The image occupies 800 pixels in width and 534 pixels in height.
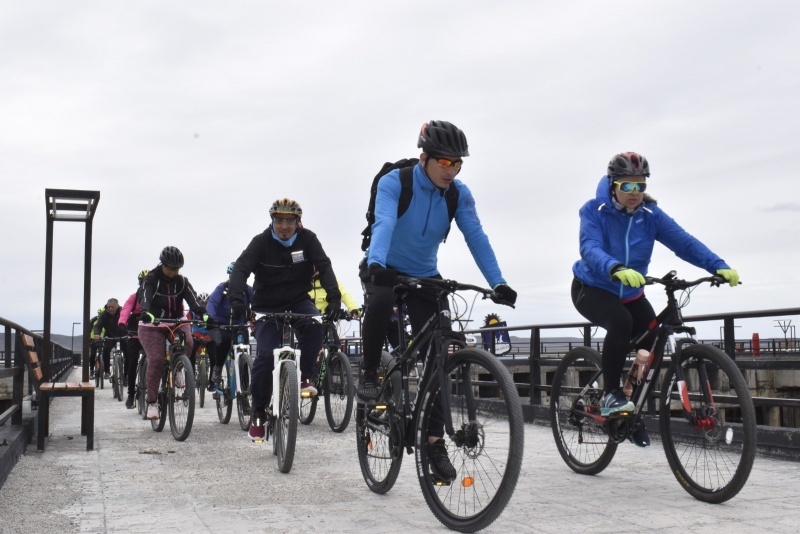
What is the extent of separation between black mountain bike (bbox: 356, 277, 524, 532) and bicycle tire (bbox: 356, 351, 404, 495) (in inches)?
0.5

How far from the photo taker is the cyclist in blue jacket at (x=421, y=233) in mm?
5289

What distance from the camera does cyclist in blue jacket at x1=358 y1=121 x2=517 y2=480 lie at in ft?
17.4

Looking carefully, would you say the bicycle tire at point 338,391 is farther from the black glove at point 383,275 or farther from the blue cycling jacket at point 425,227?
the black glove at point 383,275

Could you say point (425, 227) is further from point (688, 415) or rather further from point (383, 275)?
point (688, 415)

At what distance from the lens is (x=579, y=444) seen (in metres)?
6.64

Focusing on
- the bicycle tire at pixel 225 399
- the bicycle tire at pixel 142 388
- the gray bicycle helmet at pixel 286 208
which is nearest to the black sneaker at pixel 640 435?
the gray bicycle helmet at pixel 286 208

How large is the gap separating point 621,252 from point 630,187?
1.55ft

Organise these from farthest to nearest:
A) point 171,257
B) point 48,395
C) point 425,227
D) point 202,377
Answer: point 202,377, point 171,257, point 48,395, point 425,227

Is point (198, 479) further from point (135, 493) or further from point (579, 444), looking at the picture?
point (579, 444)

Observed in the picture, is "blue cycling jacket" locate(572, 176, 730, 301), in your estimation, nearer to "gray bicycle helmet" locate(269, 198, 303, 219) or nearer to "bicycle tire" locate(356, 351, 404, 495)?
"bicycle tire" locate(356, 351, 404, 495)

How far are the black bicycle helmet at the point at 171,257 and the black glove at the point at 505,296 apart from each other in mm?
6519

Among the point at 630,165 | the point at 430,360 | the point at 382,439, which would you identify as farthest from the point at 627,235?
the point at 382,439

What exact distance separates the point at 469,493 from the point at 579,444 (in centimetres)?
226

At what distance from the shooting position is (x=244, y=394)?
9.69m
